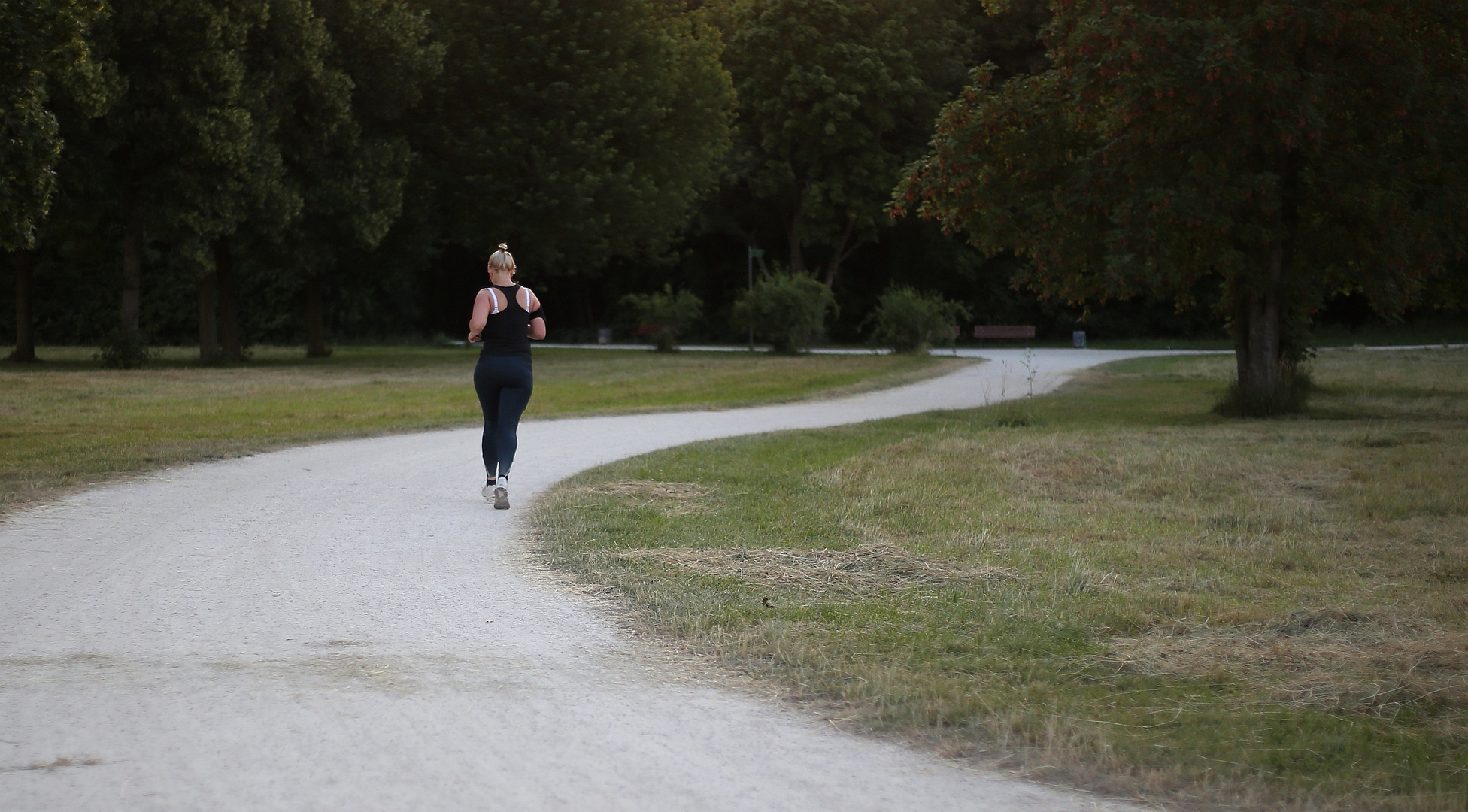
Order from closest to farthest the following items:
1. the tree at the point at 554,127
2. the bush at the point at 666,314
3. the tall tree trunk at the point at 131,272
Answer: the tall tree trunk at the point at 131,272 < the tree at the point at 554,127 < the bush at the point at 666,314

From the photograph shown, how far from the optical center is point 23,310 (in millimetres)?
34781

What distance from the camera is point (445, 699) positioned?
4.69m

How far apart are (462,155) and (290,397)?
16.2 meters

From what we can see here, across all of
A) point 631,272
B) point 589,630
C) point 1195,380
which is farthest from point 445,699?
point 631,272

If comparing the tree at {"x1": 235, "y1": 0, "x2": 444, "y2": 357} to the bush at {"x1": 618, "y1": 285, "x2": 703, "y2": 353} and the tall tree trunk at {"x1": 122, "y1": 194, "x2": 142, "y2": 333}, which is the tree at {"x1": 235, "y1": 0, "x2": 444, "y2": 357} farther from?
the bush at {"x1": 618, "y1": 285, "x2": 703, "y2": 353}

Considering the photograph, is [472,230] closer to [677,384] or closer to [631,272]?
[677,384]

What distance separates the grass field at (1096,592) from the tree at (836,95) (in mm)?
36692

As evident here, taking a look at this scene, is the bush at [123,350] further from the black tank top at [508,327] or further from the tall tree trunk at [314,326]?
the black tank top at [508,327]

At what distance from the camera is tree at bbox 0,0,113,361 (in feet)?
47.4

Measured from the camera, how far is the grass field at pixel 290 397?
41.8ft

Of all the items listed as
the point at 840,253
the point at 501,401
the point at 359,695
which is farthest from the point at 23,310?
the point at 359,695

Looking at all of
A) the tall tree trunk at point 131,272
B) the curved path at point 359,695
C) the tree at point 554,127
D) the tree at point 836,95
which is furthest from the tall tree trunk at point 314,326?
the curved path at point 359,695

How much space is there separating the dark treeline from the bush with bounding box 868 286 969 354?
7885mm

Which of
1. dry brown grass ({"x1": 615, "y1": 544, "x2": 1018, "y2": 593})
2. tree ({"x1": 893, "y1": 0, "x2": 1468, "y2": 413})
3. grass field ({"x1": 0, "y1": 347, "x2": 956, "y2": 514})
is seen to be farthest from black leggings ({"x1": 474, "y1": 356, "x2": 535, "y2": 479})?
tree ({"x1": 893, "y1": 0, "x2": 1468, "y2": 413})
